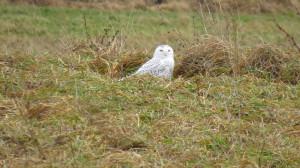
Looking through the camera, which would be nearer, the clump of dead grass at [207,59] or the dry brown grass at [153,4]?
the clump of dead grass at [207,59]

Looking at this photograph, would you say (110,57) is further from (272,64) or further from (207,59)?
(272,64)

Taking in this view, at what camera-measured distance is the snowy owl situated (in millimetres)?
4473

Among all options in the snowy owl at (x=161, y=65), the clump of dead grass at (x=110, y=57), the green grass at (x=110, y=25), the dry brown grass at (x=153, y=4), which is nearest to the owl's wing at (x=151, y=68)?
the snowy owl at (x=161, y=65)

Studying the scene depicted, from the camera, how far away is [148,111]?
→ 325 cm

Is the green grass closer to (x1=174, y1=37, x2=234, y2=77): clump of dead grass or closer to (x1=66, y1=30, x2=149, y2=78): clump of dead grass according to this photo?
(x1=66, y1=30, x2=149, y2=78): clump of dead grass

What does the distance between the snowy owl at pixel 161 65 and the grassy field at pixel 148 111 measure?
9.5 inches

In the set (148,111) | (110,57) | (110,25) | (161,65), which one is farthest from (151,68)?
(110,25)

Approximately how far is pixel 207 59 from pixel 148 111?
5.62ft

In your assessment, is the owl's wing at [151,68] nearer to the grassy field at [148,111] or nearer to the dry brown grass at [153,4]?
the grassy field at [148,111]

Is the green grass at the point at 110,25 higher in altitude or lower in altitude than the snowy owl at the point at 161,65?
lower

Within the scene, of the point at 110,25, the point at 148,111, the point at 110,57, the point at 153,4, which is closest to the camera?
the point at 148,111

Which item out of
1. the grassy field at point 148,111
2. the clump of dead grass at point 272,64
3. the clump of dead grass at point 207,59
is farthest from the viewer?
the clump of dead grass at point 207,59

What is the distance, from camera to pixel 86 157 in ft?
8.05

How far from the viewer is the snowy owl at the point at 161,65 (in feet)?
14.7
